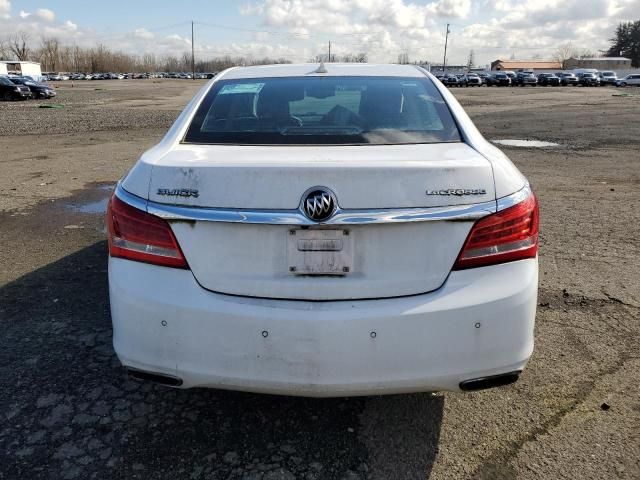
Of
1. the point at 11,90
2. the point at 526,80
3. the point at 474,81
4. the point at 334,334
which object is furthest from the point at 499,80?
the point at 334,334

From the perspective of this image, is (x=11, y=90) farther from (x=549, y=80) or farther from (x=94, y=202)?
(x=549, y=80)

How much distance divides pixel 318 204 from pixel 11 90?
39737mm

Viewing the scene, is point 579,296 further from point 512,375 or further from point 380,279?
point 380,279

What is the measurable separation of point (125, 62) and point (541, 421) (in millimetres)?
181453

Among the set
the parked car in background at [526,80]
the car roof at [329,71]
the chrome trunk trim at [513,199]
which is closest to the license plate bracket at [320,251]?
the chrome trunk trim at [513,199]

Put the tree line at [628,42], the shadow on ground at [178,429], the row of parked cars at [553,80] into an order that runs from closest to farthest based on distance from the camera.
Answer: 1. the shadow on ground at [178,429]
2. the row of parked cars at [553,80]
3. the tree line at [628,42]

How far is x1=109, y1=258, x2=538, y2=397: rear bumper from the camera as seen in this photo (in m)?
2.10

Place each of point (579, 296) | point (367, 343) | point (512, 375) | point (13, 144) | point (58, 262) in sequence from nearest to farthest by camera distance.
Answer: point (367, 343) < point (512, 375) < point (579, 296) < point (58, 262) < point (13, 144)

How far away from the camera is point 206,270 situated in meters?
2.18

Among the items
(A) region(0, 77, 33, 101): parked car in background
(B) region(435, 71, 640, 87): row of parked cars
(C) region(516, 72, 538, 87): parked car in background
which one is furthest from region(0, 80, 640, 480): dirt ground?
(C) region(516, 72, 538, 87): parked car in background

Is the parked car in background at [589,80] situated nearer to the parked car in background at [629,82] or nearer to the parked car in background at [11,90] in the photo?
the parked car in background at [629,82]

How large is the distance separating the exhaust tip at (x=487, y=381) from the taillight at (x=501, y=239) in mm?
472

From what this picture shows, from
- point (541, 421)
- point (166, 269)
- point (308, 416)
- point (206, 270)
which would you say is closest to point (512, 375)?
point (541, 421)

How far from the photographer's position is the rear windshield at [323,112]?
8.91ft
